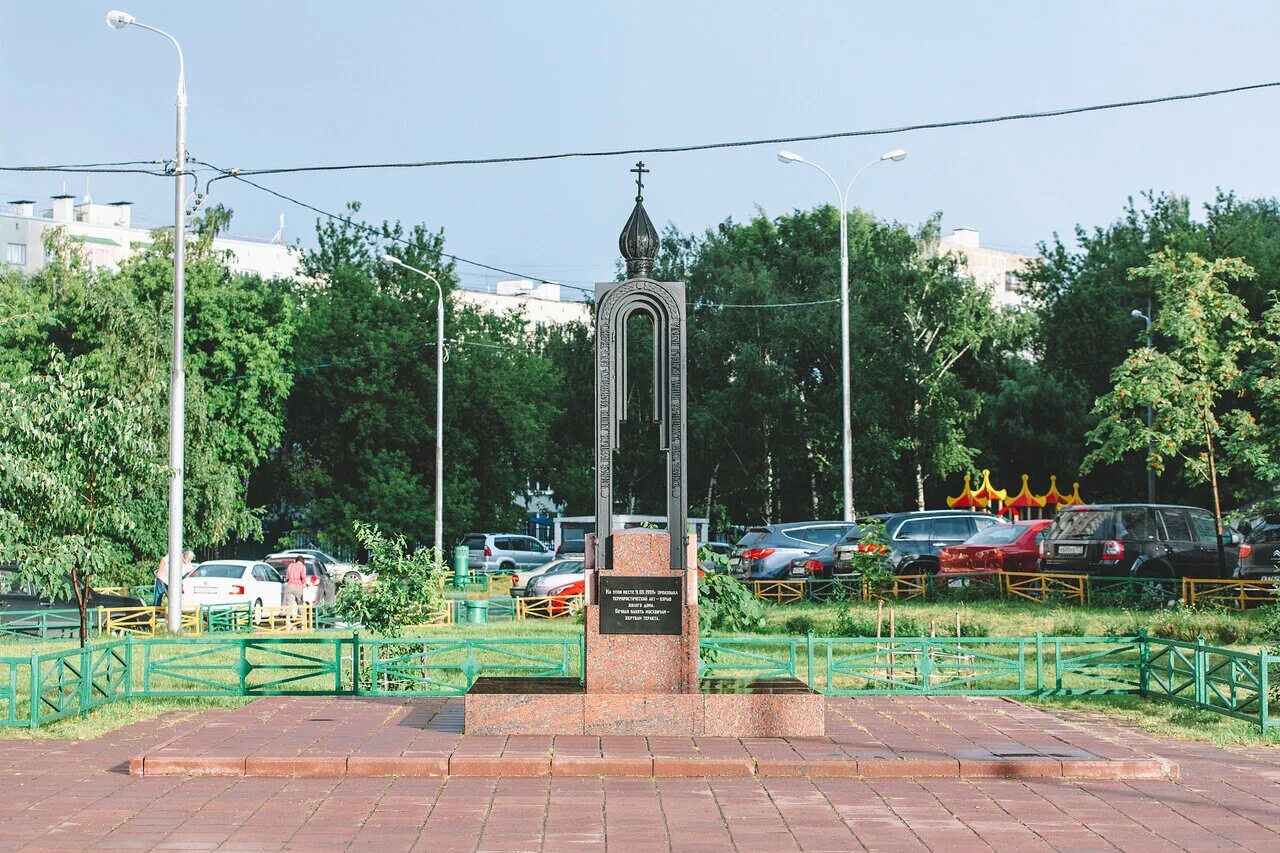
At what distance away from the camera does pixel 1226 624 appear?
20312 mm

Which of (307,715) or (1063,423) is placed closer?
(307,715)

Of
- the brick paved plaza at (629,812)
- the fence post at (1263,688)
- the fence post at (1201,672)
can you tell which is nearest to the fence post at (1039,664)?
the fence post at (1201,672)

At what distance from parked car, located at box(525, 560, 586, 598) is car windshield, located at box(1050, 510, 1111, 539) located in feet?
31.8

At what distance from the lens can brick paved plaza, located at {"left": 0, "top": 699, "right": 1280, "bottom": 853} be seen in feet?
29.6

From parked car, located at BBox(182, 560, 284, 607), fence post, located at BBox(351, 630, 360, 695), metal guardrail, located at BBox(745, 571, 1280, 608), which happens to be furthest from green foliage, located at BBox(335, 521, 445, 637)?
parked car, located at BBox(182, 560, 284, 607)

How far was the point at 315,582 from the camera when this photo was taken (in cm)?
3278

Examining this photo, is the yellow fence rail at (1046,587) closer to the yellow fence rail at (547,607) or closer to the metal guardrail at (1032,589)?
the metal guardrail at (1032,589)

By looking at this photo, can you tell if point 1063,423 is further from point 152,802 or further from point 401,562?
point 152,802

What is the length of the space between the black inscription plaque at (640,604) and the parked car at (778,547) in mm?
17459

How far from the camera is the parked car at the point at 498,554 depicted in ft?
166

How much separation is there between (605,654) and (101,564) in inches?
242

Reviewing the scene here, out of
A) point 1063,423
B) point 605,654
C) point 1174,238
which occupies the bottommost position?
point 605,654

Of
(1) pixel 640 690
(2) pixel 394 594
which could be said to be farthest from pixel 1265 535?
(1) pixel 640 690

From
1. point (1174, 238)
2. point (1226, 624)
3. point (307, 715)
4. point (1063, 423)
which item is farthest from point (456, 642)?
point (1063, 423)
